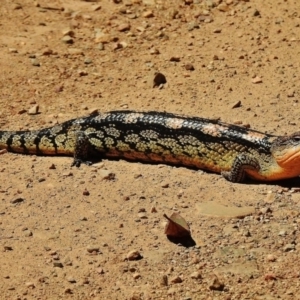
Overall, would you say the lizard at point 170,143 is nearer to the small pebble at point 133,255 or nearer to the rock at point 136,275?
the small pebble at point 133,255

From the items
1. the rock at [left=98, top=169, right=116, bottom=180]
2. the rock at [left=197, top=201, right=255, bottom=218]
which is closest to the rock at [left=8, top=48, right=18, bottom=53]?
the rock at [left=98, top=169, right=116, bottom=180]

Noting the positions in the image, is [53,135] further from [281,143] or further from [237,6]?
[237,6]

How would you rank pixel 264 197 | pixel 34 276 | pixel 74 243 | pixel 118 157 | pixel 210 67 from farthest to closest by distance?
pixel 210 67 < pixel 118 157 < pixel 264 197 < pixel 74 243 < pixel 34 276

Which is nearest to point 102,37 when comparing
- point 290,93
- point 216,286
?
point 290,93

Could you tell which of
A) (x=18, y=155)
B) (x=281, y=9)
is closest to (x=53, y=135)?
(x=18, y=155)

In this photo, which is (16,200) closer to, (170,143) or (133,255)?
(133,255)

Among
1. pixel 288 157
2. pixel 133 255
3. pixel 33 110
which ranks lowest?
pixel 33 110

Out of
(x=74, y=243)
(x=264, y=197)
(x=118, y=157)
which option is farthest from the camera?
(x=118, y=157)
